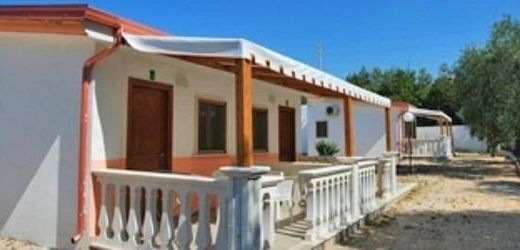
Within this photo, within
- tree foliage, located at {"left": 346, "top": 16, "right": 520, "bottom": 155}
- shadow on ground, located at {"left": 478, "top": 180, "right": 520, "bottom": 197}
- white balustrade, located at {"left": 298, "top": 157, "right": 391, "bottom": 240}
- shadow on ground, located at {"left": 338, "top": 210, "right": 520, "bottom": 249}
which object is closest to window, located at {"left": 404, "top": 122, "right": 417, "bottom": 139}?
tree foliage, located at {"left": 346, "top": 16, "right": 520, "bottom": 155}

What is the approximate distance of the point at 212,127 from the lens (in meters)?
10.2

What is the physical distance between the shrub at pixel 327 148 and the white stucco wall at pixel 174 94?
51.2 ft

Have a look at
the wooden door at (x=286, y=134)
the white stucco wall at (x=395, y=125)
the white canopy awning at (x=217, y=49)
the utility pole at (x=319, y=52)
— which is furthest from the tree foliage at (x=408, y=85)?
the white canopy awning at (x=217, y=49)

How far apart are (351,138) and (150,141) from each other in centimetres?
457

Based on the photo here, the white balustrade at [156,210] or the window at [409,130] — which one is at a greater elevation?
the window at [409,130]

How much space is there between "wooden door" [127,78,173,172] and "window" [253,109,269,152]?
428cm

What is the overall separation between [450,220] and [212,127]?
536 cm

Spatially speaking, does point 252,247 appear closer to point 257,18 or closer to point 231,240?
point 231,240

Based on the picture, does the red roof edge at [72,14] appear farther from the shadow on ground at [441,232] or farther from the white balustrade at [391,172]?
the white balustrade at [391,172]

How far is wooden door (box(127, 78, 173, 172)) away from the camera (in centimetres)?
768

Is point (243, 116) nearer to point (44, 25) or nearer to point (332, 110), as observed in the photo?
point (44, 25)

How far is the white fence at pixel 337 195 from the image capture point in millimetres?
6961

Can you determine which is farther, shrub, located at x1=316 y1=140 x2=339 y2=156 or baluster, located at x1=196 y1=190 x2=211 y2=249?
shrub, located at x1=316 y1=140 x2=339 y2=156

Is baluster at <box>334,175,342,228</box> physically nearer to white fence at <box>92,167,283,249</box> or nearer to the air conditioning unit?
white fence at <box>92,167,283,249</box>
